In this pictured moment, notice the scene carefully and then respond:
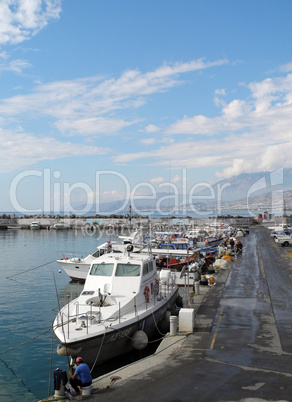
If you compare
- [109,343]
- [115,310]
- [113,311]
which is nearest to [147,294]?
[115,310]

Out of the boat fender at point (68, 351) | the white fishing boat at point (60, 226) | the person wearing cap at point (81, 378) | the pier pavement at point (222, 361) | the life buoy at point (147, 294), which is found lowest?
the white fishing boat at point (60, 226)

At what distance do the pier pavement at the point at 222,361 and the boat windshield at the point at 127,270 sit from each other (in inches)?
150

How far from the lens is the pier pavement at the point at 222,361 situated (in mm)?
11422

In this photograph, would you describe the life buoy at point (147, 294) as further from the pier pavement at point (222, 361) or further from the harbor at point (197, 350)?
the pier pavement at point (222, 361)

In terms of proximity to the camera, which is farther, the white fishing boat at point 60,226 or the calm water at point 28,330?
the white fishing boat at point 60,226

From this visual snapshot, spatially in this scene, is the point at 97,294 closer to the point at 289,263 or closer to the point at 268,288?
the point at 268,288

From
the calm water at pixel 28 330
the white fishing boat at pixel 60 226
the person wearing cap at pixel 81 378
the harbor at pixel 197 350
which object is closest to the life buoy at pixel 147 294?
the harbor at pixel 197 350

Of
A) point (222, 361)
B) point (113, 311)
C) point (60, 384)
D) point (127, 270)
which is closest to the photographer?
point (60, 384)

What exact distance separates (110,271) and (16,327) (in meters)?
7.50

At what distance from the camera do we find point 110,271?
2014 centimetres

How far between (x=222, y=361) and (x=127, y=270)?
7.34m

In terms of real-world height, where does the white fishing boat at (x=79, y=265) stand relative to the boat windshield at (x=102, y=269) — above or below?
below

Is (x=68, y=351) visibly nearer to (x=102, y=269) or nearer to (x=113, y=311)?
(x=113, y=311)

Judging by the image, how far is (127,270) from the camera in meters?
20.1
